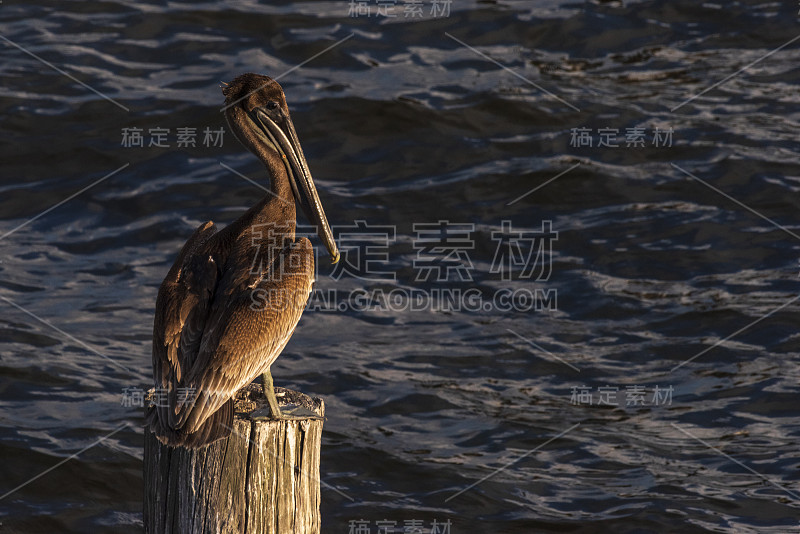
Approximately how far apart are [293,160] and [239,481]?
5.84 ft

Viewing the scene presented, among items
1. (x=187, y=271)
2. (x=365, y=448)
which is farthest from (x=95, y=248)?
(x=187, y=271)

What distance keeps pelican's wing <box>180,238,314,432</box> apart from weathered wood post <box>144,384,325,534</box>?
0.53ft

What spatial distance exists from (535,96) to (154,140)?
14.9 feet

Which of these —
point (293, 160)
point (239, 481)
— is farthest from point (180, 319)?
point (293, 160)

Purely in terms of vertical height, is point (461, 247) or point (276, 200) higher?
point (276, 200)

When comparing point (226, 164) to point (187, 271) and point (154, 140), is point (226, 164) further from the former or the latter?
point (187, 271)

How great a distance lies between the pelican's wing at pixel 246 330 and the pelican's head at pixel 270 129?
0.95 feet

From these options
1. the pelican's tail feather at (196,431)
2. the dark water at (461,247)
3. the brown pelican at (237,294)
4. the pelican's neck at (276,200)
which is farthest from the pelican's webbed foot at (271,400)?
the dark water at (461,247)

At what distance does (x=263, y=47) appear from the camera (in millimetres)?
13070

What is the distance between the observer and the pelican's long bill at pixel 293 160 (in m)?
5.01

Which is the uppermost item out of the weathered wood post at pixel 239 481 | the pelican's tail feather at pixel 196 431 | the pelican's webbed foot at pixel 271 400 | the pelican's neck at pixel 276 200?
the pelican's neck at pixel 276 200

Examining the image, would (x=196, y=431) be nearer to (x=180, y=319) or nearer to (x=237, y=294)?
(x=180, y=319)

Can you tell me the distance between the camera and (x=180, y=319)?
426cm

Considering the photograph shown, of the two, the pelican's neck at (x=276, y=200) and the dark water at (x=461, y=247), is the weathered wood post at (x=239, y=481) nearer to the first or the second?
the pelican's neck at (x=276, y=200)
